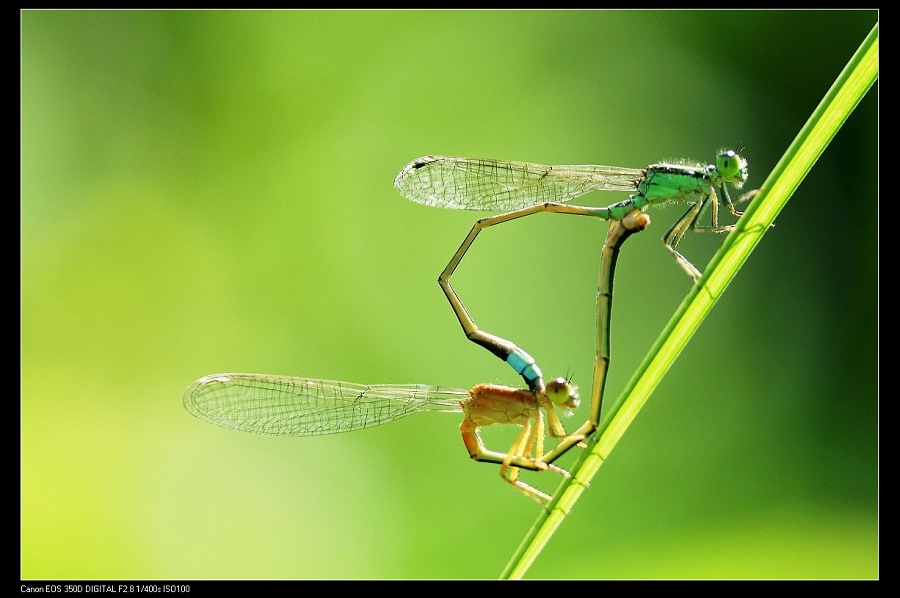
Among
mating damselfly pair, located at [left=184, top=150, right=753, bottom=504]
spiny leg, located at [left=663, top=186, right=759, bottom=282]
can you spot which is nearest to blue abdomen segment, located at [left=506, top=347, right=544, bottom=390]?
mating damselfly pair, located at [left=184, top=150, right=753, bottom=504]

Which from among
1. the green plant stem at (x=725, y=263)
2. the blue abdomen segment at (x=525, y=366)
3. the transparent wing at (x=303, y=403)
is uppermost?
the green plant stem at (x=725, y=263)

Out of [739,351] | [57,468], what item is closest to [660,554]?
[739,351]

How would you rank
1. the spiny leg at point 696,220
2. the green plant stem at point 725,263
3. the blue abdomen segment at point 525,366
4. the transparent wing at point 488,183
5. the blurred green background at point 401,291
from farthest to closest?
the blurred green background at point 401,291
the transparent wing at point 488,183
the blue abdomen segment at point 525,366
the spiny leg at point 696,220
the green plant stem at point 725,263

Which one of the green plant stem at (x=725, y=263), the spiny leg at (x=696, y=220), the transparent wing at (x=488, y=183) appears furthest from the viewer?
the transparent wing at (x=488, y=183)

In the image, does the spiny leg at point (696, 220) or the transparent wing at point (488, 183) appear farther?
the transparent wing at point (488, 183)

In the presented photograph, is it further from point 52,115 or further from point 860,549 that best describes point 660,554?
point 52,115

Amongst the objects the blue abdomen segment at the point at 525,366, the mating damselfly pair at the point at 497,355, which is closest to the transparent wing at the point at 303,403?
the mating damselfly pair at the point at 497,355

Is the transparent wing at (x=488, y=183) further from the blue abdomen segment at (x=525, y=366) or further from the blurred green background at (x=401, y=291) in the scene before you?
the blurred green background at (x=401, y=291)
